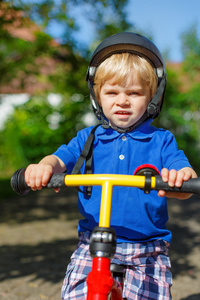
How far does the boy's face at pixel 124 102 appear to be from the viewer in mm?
2305

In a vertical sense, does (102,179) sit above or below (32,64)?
below

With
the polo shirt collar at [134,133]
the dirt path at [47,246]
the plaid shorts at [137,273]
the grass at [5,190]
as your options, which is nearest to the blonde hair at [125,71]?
the polo shirt collar at [134,133]

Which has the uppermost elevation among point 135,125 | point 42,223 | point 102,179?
point 135,125

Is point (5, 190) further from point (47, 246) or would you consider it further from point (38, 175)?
point (38, 175)

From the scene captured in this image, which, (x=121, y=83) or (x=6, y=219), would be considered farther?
(x=6, y=219)

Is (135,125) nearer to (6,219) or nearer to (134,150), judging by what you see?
(134,150)

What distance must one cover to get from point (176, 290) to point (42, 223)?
344 cm

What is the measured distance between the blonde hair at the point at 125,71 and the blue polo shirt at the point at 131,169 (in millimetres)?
296

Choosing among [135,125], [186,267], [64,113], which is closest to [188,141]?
[64,113]

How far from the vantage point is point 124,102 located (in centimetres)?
228

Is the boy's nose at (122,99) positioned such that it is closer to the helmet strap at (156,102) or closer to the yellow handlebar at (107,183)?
the helmet strap at (156,102)

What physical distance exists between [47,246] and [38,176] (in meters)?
4.17

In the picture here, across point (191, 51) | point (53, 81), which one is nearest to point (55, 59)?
point (53, 81)

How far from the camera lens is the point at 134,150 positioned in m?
2.31
